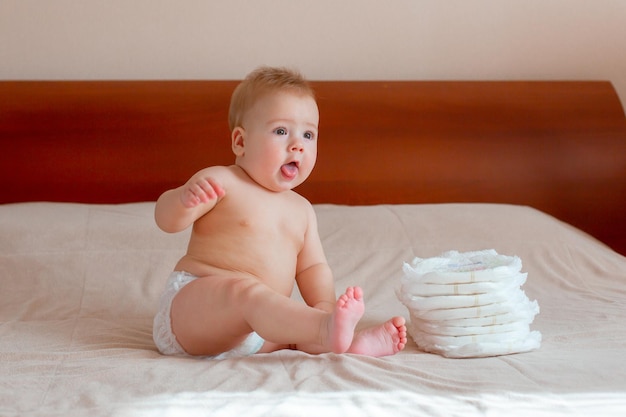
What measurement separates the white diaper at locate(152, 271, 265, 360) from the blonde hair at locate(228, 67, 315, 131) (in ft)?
1.03

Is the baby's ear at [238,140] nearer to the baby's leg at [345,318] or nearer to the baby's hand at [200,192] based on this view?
the baby's hand at [200,192]

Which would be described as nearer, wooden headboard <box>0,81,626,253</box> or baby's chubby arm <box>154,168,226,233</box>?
baby's chubby arm <box>154,168,226,233</box>

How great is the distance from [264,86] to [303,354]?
1.62 ft

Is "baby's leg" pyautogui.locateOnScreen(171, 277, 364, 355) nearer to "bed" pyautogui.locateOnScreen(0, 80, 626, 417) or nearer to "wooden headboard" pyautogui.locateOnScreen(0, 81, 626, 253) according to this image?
"bed" pyautogui.locateOnScreen(0, 80, 626, 417)

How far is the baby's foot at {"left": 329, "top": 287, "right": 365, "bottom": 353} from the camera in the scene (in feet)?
4.37

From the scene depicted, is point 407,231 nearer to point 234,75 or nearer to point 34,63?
point 234,75

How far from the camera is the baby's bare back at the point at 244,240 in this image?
1594 mm

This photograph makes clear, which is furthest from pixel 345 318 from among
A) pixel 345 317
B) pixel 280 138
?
pixel 280 138

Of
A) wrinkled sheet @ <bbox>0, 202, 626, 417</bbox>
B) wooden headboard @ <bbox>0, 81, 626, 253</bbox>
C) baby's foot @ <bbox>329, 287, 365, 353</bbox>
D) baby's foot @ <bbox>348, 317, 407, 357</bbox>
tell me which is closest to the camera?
wrinkled sheet @ <bbox>0, 202, 626, 417</bbox>

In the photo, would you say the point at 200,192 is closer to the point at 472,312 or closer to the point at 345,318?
the point at 345,318

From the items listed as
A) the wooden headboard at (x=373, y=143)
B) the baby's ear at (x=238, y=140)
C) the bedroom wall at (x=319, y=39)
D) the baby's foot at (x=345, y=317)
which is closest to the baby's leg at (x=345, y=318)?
the baby's foot at (x=345, y=317)

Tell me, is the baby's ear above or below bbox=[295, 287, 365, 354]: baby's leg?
above

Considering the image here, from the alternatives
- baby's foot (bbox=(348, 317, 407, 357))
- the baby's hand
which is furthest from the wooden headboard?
baby's foot (bbox=(348, 317, 407, 357))

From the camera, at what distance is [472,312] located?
153 centimetres
